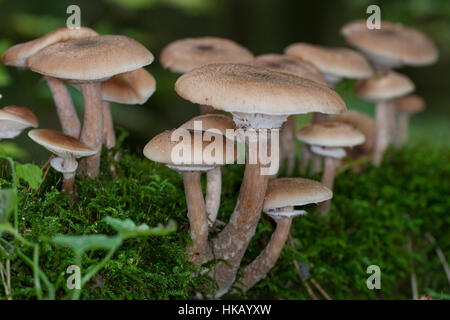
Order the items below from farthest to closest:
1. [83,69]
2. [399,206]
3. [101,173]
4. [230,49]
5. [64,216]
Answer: [399,206] < [230,49] < [101,173] < [64,216] < [83,69]

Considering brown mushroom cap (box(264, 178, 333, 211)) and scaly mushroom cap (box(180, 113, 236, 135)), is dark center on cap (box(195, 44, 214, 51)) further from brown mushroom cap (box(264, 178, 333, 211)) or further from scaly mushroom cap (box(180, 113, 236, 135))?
brown mushroom cap (box(264, 178, 333, 211))

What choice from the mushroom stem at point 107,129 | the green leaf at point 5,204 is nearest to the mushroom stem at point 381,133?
the mushroom stem at point 107,129

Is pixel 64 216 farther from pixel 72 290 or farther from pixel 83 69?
pixel 83 69

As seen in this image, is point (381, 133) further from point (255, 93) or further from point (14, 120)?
point (14, 120)

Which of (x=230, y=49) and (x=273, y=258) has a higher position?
(x=230, y=49)

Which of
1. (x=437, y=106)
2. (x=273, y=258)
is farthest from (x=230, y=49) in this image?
(x=437, y=106)

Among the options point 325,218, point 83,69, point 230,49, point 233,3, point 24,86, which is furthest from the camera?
point 233,3
